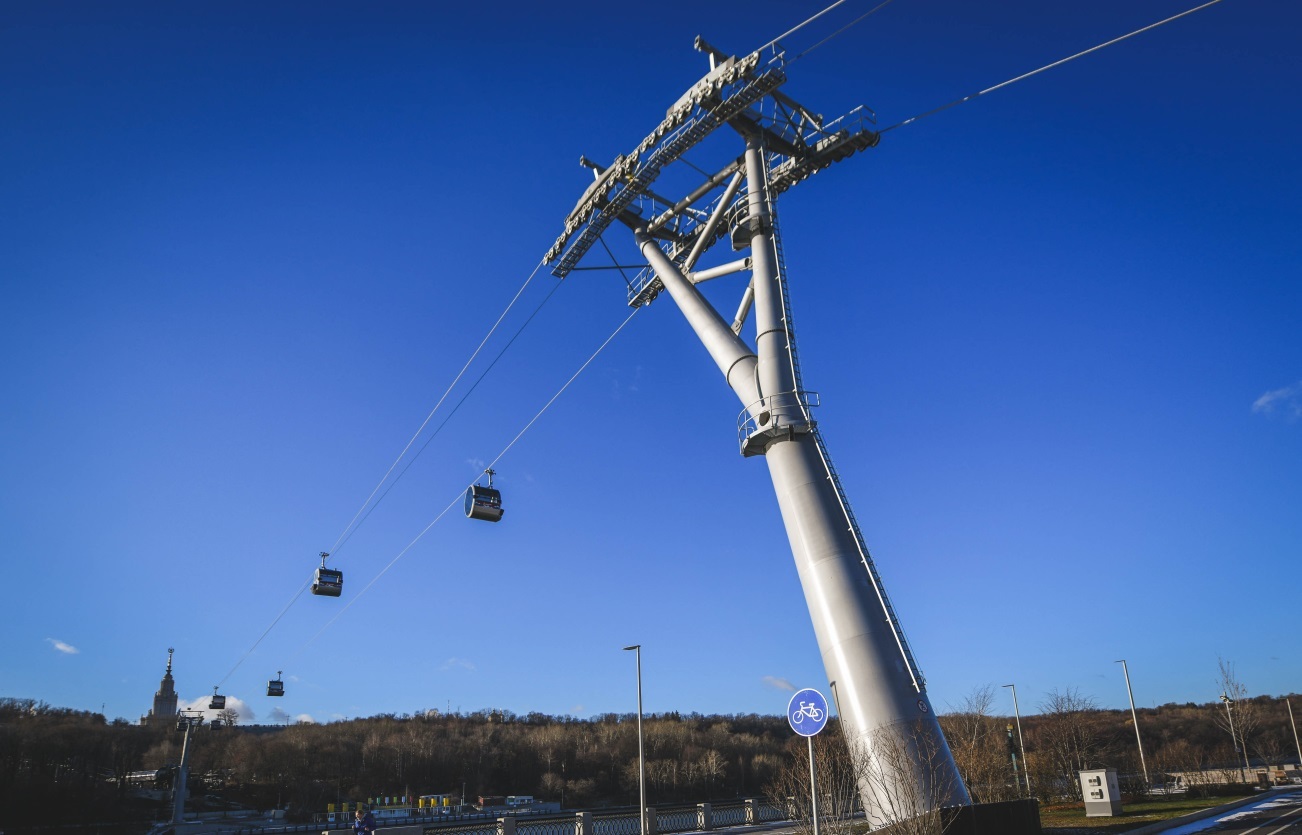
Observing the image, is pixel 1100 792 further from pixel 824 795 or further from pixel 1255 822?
pixel 824 795

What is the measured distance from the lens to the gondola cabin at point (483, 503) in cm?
2270

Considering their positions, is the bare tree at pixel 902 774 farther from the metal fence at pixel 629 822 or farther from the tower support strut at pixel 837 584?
the metal fence at pixel 629 822

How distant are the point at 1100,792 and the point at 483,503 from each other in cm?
2361

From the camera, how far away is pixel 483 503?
2292cm

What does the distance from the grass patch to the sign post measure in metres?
10.3

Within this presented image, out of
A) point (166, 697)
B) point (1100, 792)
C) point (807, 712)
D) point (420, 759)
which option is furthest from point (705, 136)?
point (166, 697)

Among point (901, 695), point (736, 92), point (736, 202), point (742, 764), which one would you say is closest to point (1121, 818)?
point (901, 695)

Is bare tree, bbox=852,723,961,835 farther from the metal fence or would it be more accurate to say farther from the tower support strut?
the metal fence

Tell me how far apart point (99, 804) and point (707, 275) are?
3441 inches

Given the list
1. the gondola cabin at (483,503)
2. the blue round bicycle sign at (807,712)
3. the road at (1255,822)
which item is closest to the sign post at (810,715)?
the blue round bicycle sign at (807,712)

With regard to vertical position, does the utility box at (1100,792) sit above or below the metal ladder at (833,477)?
below

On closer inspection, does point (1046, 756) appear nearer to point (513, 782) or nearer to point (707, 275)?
point (707, 275)

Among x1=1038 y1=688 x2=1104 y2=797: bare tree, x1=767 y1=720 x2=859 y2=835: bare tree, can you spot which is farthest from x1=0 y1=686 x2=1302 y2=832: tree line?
x1=767 y1=720 x2=859 y2=835: bare tree

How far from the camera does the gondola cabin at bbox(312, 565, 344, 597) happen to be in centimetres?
3031
